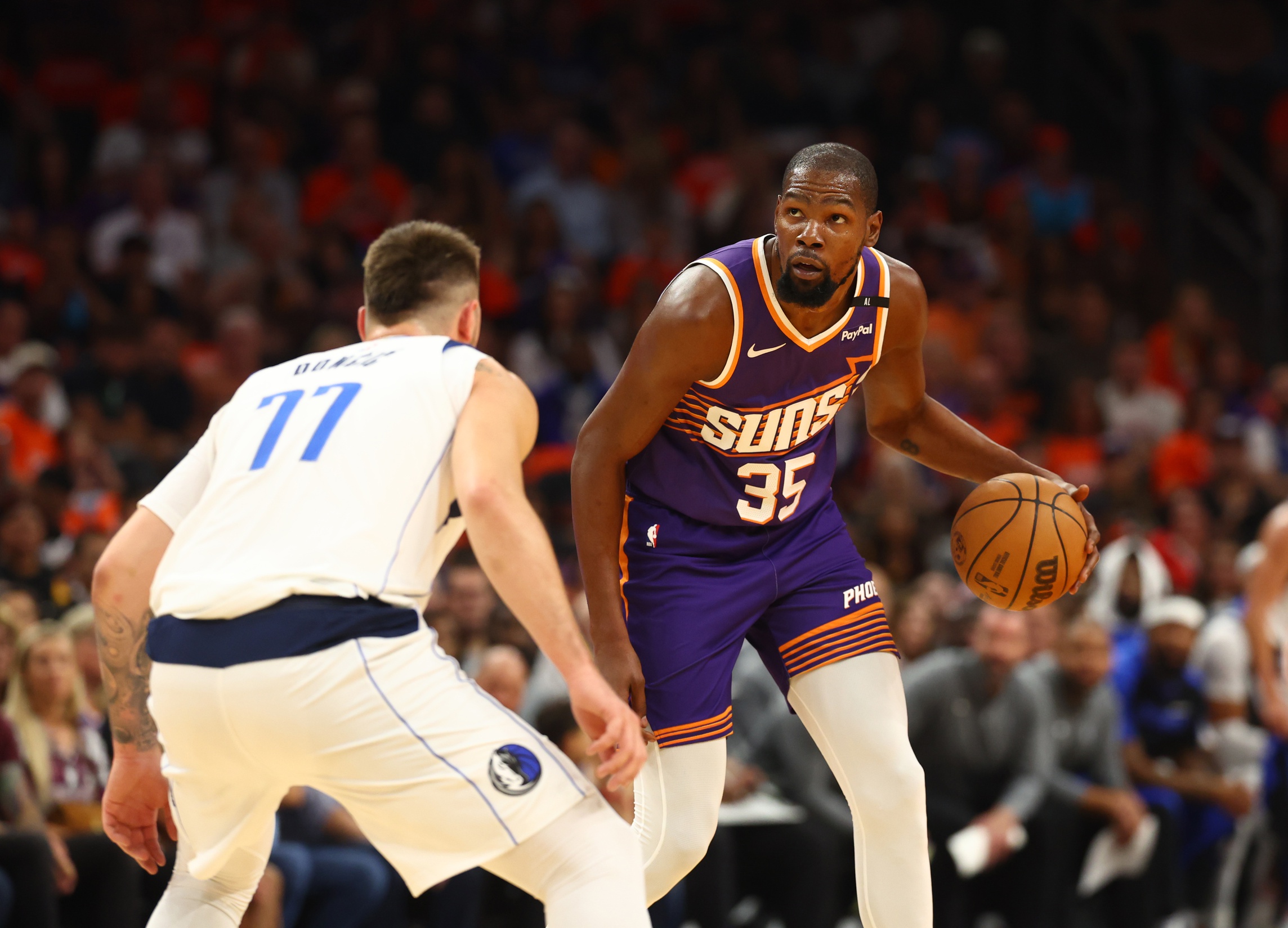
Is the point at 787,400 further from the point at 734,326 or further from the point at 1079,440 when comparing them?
the point at 1079,440

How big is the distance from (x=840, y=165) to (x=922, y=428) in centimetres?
94

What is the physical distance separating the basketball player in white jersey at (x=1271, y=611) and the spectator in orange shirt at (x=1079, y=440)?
12.0ft

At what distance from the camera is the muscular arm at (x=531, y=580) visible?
2924mm

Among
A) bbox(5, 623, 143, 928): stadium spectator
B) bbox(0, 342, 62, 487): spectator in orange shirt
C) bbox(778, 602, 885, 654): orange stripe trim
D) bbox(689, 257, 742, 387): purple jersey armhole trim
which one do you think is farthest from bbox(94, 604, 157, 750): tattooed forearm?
bbox(0, 342, 62, 487): spectator in orange shirt

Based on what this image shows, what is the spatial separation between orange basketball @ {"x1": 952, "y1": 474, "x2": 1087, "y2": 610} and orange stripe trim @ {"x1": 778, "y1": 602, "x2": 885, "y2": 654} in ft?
1.11

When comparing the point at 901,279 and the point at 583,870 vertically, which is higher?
the point at 901,279

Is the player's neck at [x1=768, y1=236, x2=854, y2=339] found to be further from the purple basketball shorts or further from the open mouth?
the purple basketball shorts

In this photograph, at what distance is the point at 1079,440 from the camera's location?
33.8 ft

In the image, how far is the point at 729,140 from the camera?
1184 centimetres

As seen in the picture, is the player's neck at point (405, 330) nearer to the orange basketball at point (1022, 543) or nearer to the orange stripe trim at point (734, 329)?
the orange stripe trim at point (734, 329)

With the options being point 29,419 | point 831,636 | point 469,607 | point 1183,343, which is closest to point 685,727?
point 831,636

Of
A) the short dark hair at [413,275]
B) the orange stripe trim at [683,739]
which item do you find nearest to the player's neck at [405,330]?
the short dark hair at [413,275]

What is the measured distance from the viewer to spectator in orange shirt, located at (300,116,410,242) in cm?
1051

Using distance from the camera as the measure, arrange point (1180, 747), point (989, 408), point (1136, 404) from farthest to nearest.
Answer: point (1136, 404) < point (989, 408) < point (1180, 747)
